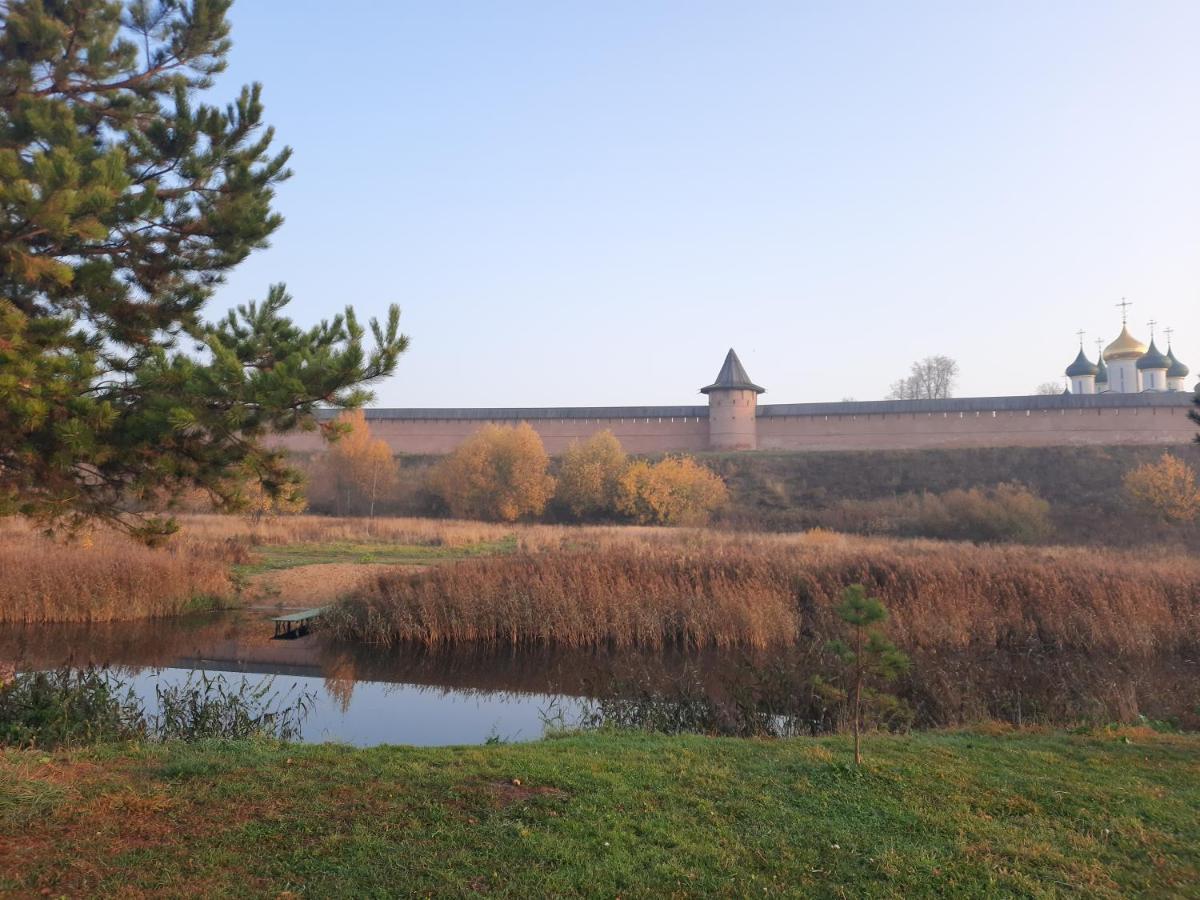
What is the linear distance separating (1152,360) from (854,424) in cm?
1784

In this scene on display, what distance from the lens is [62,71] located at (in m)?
4.86

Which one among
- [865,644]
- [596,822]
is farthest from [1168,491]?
[596,822]

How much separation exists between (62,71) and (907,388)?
5894 centimetres

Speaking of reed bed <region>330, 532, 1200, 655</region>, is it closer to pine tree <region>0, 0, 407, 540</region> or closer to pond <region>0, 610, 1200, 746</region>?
pond <region>0, 610, 1200, 746</region>

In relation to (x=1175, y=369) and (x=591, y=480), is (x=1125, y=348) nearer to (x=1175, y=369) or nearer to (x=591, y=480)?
(x=1175, y=369)

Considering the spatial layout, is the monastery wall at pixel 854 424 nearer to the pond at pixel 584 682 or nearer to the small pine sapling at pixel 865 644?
the pond at pixel 584 682

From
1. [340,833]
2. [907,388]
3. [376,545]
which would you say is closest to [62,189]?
[340,833]

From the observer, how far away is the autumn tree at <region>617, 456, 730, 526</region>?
90.3 feet

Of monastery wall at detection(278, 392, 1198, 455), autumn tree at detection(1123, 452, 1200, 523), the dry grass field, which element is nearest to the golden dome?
monastery wall at detection(278, 392, 1198, 455)

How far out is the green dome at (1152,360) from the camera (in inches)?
1639

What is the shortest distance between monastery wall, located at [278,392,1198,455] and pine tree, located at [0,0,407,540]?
94.3 ft

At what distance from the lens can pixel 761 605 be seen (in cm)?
986

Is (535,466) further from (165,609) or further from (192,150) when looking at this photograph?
(192,150)

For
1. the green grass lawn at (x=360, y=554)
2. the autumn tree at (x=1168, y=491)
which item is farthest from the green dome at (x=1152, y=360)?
the green grass lawn at (x=360, y=554)
